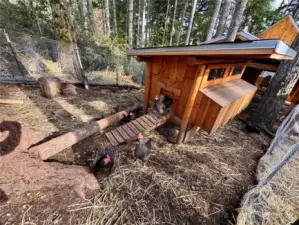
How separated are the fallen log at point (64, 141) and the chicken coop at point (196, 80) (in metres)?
1.65

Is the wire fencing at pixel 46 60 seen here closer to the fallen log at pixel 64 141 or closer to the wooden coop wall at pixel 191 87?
the fallen log at pixel 64 141

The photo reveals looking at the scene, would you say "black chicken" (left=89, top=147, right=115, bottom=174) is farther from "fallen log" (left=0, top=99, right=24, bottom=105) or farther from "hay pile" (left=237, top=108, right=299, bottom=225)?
"fallen log" (left=0, top=99, right=24, bottom=105)

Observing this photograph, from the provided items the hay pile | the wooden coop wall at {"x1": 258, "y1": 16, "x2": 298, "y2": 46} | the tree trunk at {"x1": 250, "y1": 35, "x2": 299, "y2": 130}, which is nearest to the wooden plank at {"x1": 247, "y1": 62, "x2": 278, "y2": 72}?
the tree trunk at {"x1": 250, "y1": 35, "x2": 299, "y2": 130}

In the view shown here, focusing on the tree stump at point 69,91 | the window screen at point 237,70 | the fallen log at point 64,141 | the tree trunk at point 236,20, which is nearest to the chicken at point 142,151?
the fallen log at point 64,141

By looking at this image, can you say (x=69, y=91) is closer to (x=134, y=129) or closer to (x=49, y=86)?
(x=49, y=86)

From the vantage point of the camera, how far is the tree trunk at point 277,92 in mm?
3889

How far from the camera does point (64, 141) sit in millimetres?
2674

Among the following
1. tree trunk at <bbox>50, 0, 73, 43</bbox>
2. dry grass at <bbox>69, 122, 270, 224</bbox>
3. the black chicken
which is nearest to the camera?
dry grass at <bbox>69, 122, 270, 224</bbox>

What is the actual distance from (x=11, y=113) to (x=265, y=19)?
23.0m

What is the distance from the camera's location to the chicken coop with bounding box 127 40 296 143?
2.08 metres

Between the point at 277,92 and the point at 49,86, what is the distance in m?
7.17

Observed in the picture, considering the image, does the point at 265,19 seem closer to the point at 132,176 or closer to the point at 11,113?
the point at 132,176

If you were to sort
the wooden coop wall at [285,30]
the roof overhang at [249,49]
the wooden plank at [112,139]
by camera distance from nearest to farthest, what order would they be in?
the roof overhang at [249,49]
the wooden plank at [112,139]
the wooden coop wall at [285,30]

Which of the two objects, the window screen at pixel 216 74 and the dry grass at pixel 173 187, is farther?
the window screen at pixel 216 74
